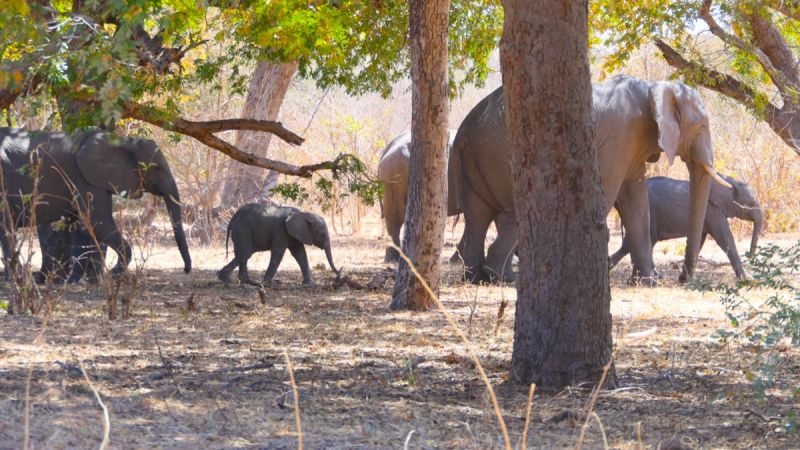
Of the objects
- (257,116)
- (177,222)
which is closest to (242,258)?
(177,222)

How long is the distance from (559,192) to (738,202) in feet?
31.3

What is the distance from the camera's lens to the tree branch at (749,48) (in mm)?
12367

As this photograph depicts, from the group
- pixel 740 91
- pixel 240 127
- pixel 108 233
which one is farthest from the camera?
pixel 740 91

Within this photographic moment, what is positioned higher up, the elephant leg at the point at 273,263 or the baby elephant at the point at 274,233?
the baby elephant at the point at 274,233

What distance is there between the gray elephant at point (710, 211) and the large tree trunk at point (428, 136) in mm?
5198

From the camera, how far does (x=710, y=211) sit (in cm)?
1485

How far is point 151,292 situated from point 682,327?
210 inches

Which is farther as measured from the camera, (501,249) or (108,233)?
(501,249)

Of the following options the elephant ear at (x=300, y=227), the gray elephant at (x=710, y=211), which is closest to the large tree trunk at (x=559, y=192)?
the elephant ear at (x=300, y=227)

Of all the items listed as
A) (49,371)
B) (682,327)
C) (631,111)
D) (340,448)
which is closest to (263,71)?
(631,111)

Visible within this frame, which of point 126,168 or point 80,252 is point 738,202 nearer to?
point 126,168

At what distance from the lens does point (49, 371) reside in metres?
6.64

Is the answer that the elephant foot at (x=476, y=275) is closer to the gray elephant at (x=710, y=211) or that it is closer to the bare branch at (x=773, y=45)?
the gray elephant at (x=710, y=211)

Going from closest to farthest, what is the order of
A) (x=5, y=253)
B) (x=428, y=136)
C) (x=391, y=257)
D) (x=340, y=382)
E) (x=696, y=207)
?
(x=340, y=382) → (x=428, y=136) → (x=5, y=253) → (x=696, y=207) → (x=391, y=257)
